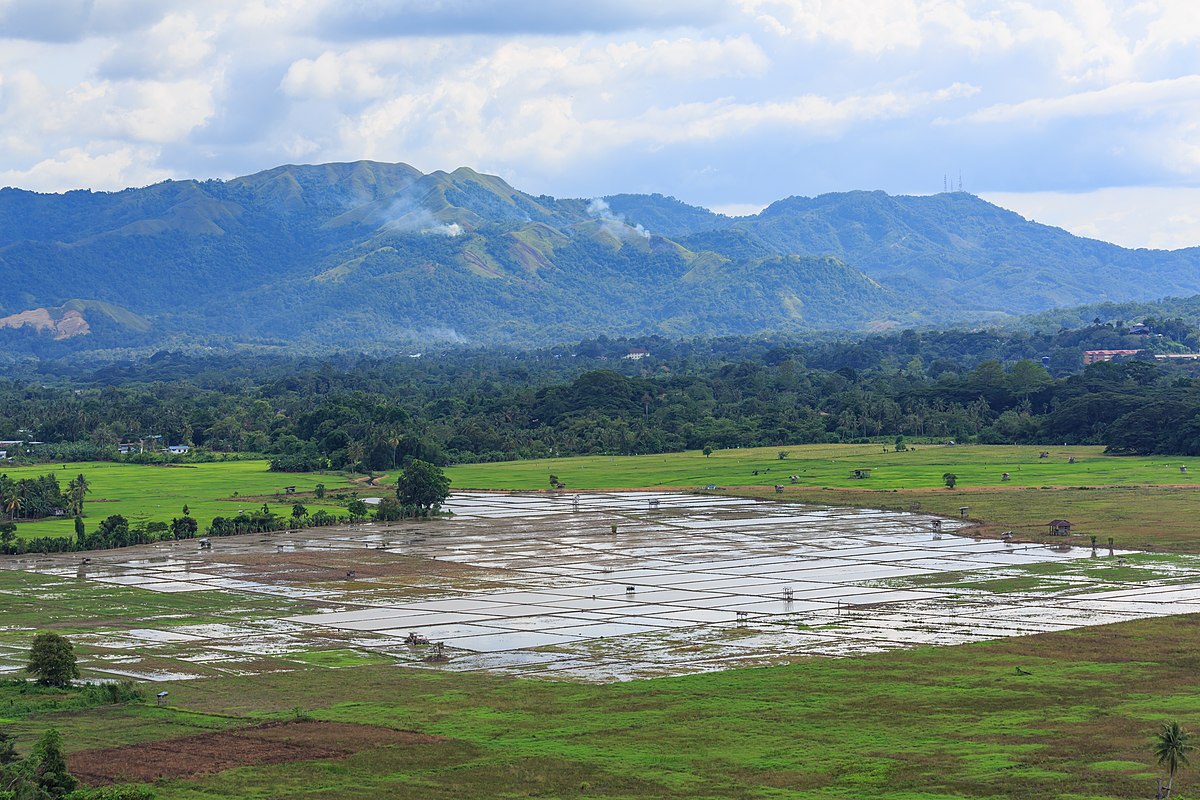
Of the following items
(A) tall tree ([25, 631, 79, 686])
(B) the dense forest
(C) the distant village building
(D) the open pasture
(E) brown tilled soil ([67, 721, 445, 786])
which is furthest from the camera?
(B) the dense forest

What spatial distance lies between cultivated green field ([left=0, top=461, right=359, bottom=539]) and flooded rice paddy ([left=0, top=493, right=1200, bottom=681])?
11.6m

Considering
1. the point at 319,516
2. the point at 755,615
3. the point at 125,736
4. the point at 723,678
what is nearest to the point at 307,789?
the point at 125,736

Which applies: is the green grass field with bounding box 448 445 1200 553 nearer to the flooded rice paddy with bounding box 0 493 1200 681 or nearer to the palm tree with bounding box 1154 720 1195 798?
the flooded rice paddy with bounding box 0 493 1200 681

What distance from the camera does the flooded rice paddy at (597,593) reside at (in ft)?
189

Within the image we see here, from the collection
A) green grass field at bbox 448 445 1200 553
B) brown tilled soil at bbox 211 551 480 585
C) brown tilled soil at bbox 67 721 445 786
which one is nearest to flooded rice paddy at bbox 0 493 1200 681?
brown tilled soil at bbox 211 551 480 585

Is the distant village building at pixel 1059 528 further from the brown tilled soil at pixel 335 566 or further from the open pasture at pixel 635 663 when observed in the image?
the brown tilled soil at pixel 335 566

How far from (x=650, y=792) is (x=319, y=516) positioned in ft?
218

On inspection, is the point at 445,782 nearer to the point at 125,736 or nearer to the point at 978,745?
the point at 125,736

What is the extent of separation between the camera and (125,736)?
148 ft

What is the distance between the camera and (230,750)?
143 ft

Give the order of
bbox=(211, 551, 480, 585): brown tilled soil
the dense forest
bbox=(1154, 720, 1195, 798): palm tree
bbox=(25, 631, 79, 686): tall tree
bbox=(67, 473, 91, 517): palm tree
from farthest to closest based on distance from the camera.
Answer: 1. the dense forest
2. bbox=(67, 473, 91, 517): palm tree
3. bbox=(211, 551, 480, 585): brown tilled soil
4. bbox=(25, 631, 79, 686): tall tree
5. bbox=(1154, 720, 1195, 798): palm tree

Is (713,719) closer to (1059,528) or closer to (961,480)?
(1059,528)

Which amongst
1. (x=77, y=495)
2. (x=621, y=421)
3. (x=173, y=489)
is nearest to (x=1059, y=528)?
(x=77, y=495)

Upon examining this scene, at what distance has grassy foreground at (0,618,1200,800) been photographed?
39875 millimetres
